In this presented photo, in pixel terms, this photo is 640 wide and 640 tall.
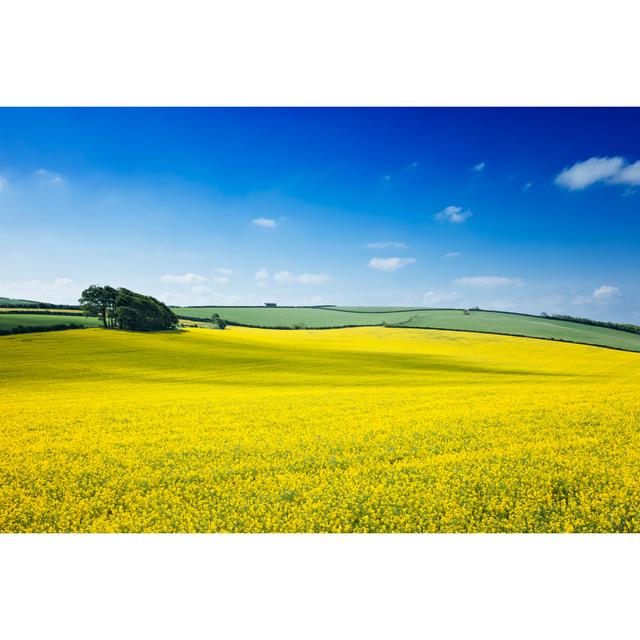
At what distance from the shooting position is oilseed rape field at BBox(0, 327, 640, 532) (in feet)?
13.7

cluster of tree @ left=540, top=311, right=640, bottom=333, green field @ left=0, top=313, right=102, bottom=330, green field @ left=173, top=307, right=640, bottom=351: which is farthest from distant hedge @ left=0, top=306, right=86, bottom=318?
cluster of tree @ left=540, top=311, right=640, bottom=333

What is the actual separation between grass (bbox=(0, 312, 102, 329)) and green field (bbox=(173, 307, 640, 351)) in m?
Result: 1.61

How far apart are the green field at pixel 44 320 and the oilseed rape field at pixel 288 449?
312 mm

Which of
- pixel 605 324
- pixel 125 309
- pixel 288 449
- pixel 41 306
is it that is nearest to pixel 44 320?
pixel 41 306

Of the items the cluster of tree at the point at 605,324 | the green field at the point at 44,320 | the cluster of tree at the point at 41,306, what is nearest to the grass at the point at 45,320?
the green field at the point at 44,320

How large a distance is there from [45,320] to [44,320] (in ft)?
0.06

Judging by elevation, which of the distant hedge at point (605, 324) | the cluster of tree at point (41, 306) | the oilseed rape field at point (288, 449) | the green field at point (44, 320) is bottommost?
the oilseed rape field at point (288, 449)

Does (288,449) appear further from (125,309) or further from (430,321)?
(430,321)

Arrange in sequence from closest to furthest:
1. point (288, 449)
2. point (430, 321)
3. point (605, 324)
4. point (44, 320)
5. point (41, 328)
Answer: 1. point (288, 449)
2. point (44, 320)
3. point (41, 328)
4. point (605, 324)
5. point (430, 321)

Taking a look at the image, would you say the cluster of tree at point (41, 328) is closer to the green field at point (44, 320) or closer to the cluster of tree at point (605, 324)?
the green field at point (44, 320)

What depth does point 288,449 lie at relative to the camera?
5.52 metres

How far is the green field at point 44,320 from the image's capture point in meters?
7.09

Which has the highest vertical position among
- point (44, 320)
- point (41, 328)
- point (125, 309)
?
point (125, 309)

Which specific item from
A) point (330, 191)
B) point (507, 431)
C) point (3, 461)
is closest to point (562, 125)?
point (330, 191)
